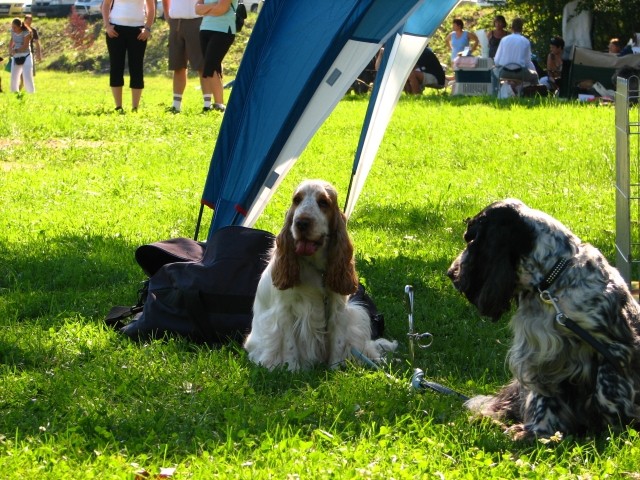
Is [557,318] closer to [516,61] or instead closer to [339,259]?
[339,259]

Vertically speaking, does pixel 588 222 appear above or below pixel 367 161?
below

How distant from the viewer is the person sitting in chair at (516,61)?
65.7 feet

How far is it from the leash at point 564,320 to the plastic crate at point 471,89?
17278 millimetres

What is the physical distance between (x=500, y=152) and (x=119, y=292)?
663 centimetres

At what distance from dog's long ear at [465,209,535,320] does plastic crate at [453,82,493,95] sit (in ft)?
56.5

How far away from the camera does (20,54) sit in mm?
24484

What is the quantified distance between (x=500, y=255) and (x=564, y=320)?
362 millimetres

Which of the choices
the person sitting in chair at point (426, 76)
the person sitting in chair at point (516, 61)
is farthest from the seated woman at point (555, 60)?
the person sitting in chair at point (426, 76)

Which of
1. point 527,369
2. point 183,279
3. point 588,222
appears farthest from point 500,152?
point 527,369

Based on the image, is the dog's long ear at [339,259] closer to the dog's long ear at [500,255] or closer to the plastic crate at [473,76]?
the dog's long ear at [500,255]

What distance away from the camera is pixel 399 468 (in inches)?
158

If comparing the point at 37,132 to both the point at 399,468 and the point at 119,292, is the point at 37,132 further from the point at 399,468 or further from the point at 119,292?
the point at 399,468

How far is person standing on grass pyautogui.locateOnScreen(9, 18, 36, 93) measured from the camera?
24.4 meters

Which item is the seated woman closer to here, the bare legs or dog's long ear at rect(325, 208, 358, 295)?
the bare legs
